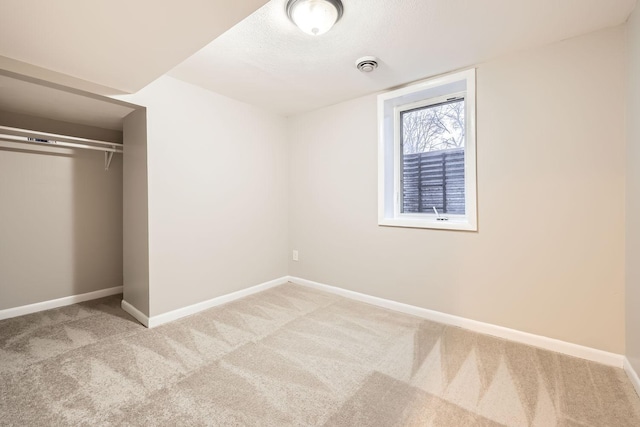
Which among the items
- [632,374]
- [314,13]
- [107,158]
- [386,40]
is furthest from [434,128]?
[107,158]

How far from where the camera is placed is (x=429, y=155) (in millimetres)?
2727

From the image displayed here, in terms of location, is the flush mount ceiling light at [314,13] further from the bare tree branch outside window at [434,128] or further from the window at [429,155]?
the bare tree branch outside window at [434,128]

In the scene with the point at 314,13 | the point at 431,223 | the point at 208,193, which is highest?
the point at 314,13

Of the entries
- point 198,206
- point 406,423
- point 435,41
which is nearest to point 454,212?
point 435,41

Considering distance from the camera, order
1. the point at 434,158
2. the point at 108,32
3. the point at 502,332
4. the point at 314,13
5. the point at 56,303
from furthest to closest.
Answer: the point at 56,303 < the point at 434,158 < the point at 502,332 < the point at 314,13 < the point at 108,32

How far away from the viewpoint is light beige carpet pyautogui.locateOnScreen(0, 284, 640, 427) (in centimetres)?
136

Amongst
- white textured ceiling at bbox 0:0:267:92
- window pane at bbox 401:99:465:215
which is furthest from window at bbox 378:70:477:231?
white textured ceiling at bbox 0:0:267:92

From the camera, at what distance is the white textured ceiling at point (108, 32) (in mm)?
1119

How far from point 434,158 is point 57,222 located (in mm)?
4056

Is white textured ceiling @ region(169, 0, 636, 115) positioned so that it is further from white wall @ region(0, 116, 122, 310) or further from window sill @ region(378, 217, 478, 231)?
white wall @ region(0, 116, 122, 310)

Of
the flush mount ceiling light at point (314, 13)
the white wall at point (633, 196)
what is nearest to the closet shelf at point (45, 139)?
the flush mount ceiling light at point (314, 13)

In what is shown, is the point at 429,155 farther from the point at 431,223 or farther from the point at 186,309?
the point at 186,309

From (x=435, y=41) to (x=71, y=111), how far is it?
3355mm

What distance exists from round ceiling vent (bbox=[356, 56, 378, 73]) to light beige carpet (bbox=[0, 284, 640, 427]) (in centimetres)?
222
